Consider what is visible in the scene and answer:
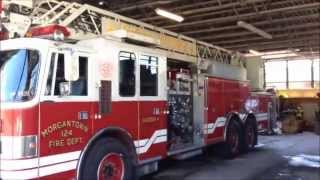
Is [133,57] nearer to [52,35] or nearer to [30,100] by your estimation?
[52,35]

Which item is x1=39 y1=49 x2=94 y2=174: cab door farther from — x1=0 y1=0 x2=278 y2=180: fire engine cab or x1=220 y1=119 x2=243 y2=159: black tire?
x1=220 y1=119 x2=243 y2=159: black tire

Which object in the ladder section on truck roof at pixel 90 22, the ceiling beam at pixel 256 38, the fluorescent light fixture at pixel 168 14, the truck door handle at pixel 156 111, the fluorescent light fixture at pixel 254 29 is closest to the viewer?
the ladder section on truck roof at pixel 90 22

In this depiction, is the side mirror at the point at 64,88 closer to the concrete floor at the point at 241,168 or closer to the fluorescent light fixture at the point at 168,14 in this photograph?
the concrete floor at the point at 241,168

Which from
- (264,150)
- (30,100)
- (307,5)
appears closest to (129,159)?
(30,100)

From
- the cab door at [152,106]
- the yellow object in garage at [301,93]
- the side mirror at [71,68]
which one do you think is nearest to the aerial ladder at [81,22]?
the cab door at [152,106]

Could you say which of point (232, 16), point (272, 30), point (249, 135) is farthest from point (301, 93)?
point (249, 135)

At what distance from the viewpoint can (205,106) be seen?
10133 millimetres

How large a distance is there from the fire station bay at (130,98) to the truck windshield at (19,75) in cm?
1

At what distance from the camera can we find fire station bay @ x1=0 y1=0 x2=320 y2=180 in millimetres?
5641

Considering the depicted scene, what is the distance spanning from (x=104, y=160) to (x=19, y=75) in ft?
5.87

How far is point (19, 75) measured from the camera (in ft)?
18.4

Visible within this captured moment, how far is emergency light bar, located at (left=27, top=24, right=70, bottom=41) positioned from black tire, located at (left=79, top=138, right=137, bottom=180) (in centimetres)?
158

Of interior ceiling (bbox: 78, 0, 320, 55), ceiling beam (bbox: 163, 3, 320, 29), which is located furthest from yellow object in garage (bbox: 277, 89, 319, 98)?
ceiling beam (bbox: 163, 3, 320, 29)

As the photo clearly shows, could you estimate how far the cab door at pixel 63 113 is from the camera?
5.67 meters
